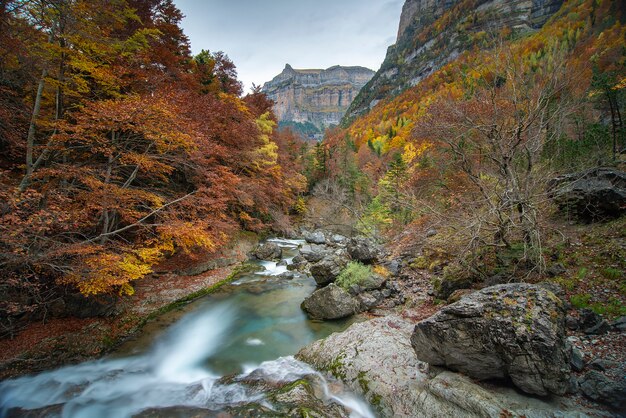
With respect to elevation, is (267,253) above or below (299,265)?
above

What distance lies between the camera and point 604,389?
11.2 feet

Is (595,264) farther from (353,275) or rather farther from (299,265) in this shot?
(299,265)

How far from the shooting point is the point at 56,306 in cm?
770

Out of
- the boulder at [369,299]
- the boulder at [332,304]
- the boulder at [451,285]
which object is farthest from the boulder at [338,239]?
the boulder at [451,285]

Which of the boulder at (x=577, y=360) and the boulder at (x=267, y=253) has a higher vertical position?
the boulder at (x=577, y=360)

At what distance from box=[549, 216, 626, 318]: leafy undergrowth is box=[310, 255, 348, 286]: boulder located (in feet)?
22.5

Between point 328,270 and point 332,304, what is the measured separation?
256 cm

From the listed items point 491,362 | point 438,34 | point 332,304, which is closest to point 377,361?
point 491,362

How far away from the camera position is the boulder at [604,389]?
3301mm

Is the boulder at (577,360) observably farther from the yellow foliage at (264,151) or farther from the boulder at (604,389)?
the yellow foliage at (264,151)

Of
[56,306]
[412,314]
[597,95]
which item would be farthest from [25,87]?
[597,95]

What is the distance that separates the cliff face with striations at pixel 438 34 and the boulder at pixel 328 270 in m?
84.3

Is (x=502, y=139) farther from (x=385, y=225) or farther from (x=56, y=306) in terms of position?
(x=385, y=225)

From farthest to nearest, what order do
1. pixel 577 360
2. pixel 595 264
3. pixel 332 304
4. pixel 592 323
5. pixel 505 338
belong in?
1. pixel 332 304
2. pixel 595 264
3. pixel 592 323
4. pixel 577 360
5. pixel 505 338
